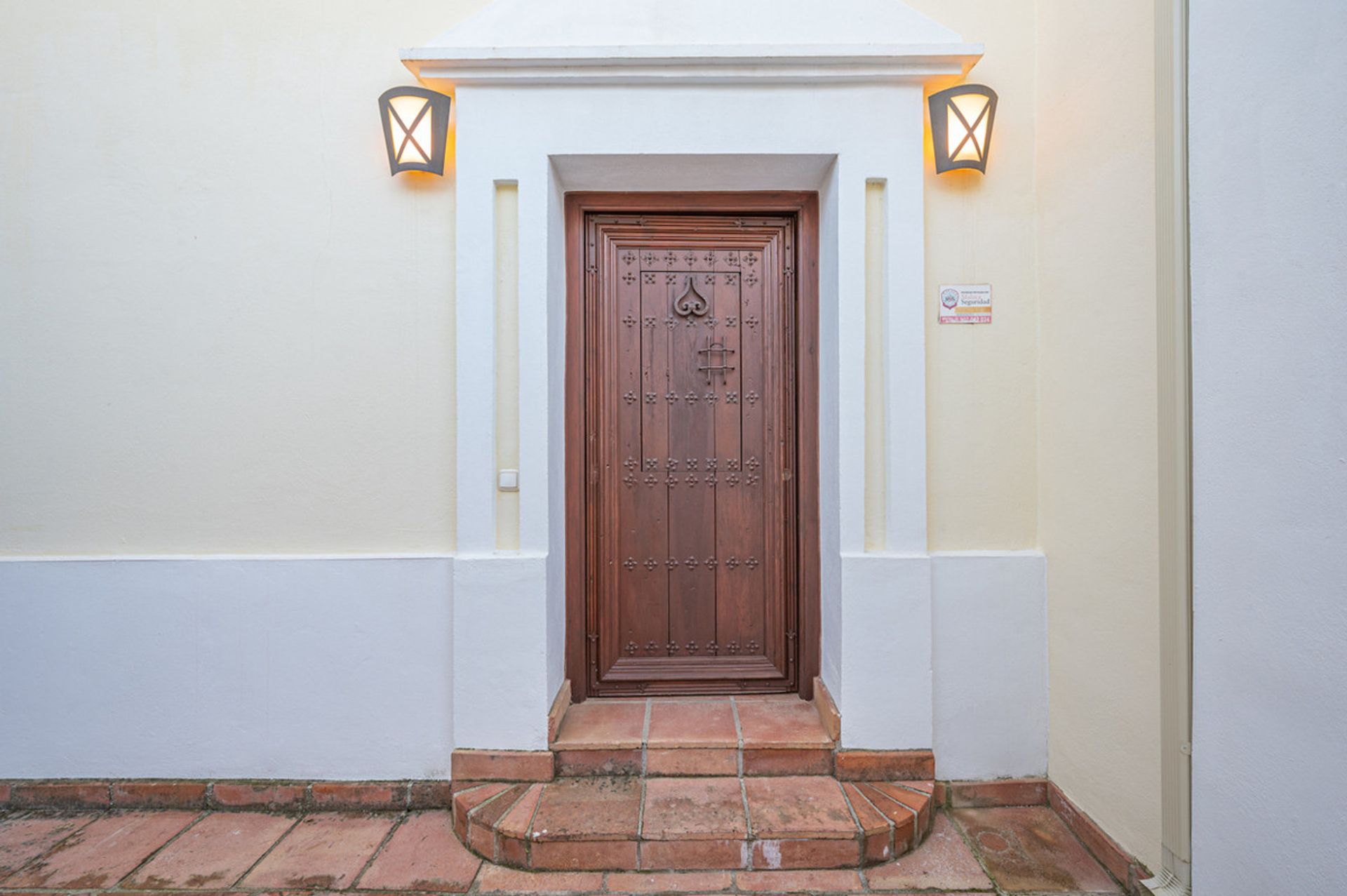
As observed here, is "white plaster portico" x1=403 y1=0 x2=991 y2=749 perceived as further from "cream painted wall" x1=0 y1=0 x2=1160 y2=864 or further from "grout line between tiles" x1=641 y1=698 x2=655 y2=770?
"grout line between tiles" x1=641 y1=698 x2=655 y2=770

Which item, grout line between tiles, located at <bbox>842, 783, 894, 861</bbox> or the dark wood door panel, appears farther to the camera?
the dark wood door panel

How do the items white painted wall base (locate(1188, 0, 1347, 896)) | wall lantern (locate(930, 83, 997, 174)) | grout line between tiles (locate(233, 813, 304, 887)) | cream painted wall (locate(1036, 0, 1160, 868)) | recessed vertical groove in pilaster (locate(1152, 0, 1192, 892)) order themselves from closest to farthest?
white painted wall base (locate(1188, 0, 1347, 896)), recessed vertical groove in pilaster (locate(1152, 0, 1192, 892)), cream painted wall (locate(1036, 0, 1160, 868)), grout line between tiles (locate(233, 813, 304, 887)), wall lantern (locate(930, 83, 997, 174))

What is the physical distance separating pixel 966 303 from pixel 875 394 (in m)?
0.56

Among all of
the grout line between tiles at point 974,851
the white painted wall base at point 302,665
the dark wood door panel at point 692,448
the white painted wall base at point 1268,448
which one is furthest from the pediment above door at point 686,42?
the grout line between tiles at point 974,851

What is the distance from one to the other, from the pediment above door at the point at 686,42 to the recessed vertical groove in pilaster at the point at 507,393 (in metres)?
0.53

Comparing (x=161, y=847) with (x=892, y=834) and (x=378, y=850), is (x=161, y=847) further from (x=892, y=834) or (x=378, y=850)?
(x=892, y=834)

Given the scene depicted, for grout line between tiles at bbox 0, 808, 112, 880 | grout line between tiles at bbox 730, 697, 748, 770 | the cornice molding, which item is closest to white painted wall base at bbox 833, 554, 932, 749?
grout line between tiles at bbox 730, 697, 748, 770

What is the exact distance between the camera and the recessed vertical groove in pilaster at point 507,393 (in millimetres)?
2936

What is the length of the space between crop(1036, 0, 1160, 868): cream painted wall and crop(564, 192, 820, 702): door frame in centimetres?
98

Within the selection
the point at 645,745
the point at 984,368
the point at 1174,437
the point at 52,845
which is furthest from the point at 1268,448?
the point at 52,845

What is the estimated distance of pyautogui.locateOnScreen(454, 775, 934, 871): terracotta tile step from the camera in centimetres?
249

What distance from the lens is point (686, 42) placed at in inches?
115

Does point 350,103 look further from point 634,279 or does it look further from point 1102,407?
point 1102,407

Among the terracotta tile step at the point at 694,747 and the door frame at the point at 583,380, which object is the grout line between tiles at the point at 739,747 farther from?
the door frame at the point at 583,380
